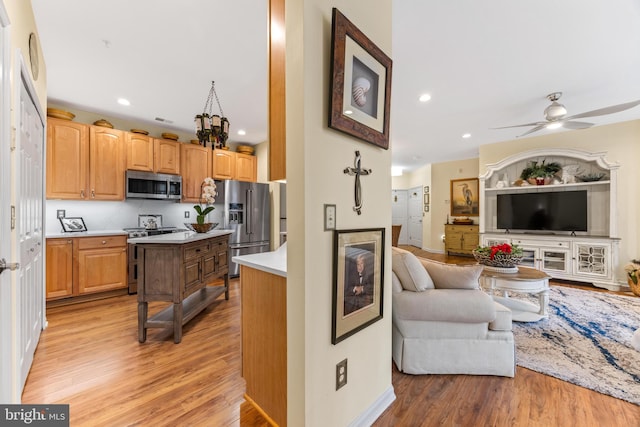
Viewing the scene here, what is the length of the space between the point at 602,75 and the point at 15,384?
556cm

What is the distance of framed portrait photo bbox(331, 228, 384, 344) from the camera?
1279 millimetres

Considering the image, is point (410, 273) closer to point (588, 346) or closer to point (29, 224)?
point (588, 346)

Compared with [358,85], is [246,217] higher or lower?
lower

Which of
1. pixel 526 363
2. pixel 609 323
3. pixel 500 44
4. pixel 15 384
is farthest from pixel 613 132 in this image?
pixel 15 384

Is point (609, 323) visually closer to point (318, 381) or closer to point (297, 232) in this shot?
point (318, 381)

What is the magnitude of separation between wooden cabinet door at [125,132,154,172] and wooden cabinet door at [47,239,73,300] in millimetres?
1390

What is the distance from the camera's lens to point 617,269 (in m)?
4.14

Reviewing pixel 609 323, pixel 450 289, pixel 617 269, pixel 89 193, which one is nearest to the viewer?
pixel 450 289

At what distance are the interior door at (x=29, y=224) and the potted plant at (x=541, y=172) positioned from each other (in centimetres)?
669

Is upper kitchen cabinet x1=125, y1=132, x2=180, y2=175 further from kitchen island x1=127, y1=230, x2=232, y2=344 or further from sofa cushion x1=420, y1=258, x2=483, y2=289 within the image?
sofa cushion x1=420, y1=258, x2=483, y2=289

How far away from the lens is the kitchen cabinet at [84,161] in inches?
135

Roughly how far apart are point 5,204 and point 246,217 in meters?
3.42

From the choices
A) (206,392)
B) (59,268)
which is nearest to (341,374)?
(206,392)

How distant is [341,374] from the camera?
52.3 inches
